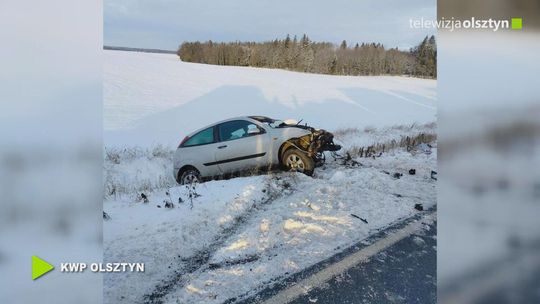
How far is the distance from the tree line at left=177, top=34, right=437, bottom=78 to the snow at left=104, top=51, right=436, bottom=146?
4 centimetres

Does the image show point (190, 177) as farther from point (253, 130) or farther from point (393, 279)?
point (393, 279)

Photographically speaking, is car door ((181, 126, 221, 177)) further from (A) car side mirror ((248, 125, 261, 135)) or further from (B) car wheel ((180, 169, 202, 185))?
(A) car side mirror ((248, 125, 261, 135))

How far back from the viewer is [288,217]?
192cm

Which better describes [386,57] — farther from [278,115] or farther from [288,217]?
[288,217]

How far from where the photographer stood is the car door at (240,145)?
1.95 metres

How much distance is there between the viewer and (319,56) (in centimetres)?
202

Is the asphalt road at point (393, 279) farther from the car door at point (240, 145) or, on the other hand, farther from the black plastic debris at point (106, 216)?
the black plastic debris at point (106, 216)

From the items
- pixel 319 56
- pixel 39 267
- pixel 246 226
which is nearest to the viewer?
pixel 39 267

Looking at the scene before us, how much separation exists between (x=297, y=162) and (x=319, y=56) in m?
0.57

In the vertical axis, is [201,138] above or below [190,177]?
above

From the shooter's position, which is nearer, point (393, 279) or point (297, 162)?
point (393, 279)

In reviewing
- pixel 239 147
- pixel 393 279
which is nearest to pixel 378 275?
pixel 393 279

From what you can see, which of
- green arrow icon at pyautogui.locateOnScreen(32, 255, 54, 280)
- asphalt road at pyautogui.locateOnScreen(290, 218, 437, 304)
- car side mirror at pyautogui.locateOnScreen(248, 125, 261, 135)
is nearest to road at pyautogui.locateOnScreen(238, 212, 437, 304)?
asphalt road at pyautogui.locateOnScreen(290, 218, 437, 304)

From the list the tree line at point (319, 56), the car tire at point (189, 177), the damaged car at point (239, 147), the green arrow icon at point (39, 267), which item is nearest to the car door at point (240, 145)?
the damaged car at point (239, 147)
